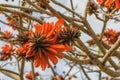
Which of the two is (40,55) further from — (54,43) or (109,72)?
(109,72)

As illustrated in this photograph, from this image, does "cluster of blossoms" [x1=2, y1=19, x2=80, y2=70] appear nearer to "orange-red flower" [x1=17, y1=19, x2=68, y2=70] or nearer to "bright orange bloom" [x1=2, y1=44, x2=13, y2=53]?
"orange-red flower" [x1=17, y1=19, x2=68, y2=70]

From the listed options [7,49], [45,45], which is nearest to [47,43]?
[45,45]

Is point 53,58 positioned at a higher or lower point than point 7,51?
higher

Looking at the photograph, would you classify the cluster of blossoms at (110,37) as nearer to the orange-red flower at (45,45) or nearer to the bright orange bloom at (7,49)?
the bright orange bloom at (7,49)

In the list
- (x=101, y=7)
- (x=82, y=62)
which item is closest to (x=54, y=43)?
(x=82, y=62)

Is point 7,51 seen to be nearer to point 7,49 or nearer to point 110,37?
point 7,49

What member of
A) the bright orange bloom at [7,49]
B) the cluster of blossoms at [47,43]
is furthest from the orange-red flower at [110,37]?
the cluster of blossoms at [47,43]

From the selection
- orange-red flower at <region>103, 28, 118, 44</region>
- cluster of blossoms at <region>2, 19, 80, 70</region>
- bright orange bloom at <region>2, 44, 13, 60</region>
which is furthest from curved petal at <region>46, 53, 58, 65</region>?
orange-red flower at <region>103, 28, 118, 44</region>
